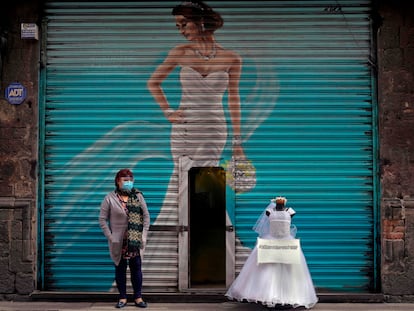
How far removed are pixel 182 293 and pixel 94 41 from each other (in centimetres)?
353

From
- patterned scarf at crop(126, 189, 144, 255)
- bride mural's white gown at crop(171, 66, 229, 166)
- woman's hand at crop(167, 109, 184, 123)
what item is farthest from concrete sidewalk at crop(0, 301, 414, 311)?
woman's hand at crop(167, 109, 184, 123)

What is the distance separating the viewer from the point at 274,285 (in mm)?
6984

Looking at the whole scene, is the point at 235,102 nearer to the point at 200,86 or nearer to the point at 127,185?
the point at 200,86

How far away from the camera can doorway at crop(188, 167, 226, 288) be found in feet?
26.9

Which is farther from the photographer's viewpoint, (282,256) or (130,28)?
(130,28)

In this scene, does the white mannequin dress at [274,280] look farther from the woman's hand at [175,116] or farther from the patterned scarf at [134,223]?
the woman's hand at [175,116]

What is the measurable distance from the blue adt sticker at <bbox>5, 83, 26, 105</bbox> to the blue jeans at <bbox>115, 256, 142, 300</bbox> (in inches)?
101

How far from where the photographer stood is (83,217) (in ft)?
26.4

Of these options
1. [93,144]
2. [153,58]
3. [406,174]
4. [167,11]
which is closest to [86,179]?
[93,144]

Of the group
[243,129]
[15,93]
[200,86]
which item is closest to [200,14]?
[200,86]

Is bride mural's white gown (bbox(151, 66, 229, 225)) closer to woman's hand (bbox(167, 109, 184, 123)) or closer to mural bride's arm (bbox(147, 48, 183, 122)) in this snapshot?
woman's hand (bbox(167, 109, 184, 123))

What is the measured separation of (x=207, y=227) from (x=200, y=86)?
1.93 metres

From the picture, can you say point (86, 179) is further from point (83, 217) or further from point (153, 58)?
point (153, 58)

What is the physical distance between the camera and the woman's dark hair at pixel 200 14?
8180 millimetres
